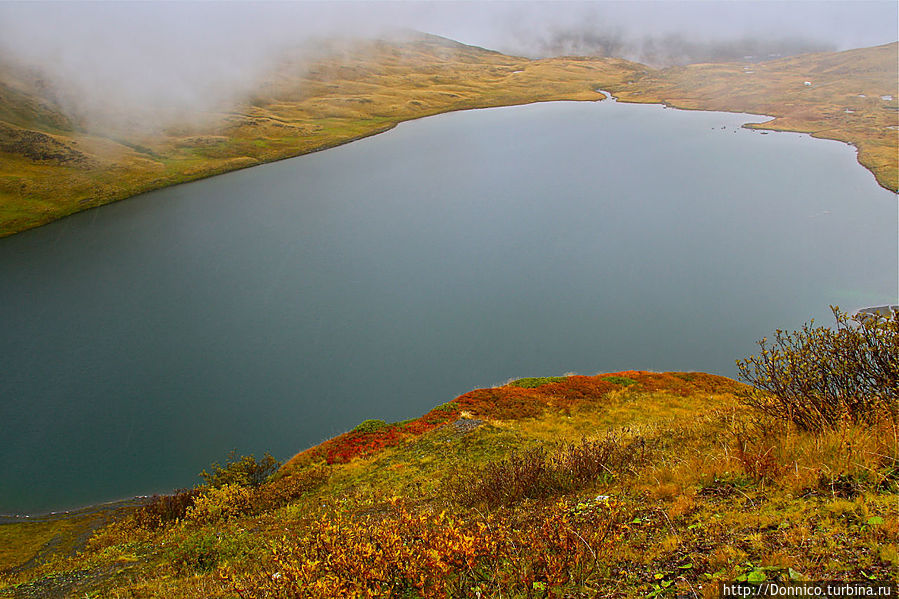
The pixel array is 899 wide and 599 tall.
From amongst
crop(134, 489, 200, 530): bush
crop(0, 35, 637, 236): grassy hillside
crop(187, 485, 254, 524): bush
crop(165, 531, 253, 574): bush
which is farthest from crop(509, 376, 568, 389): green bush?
crop(0, 35, 637, 236): grassy hillside

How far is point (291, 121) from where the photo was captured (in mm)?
140500

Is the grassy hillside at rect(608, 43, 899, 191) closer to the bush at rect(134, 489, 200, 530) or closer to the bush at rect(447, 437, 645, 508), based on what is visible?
the bush at rect(447, 437, 645, 508)

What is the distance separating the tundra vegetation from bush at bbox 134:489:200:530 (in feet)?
0.29

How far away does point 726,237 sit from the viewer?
55281mm

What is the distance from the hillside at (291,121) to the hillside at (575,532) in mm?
79562

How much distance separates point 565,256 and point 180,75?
17332 cm

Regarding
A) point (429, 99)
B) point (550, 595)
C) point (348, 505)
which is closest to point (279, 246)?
point (348, 505)

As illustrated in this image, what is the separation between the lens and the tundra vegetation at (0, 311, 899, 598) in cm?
577

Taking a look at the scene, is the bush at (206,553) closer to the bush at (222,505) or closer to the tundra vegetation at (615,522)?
the tundra vegetation at (615,522)

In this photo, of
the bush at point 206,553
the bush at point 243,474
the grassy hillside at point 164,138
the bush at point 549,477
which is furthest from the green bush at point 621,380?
the grassy hillside at point 164,138

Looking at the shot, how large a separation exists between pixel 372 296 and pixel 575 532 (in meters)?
40.7

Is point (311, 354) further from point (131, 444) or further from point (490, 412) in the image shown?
point (490, 412)

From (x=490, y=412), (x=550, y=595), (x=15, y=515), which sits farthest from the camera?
(x=490, y=412)

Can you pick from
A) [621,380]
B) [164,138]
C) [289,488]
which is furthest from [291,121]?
[289,488]
